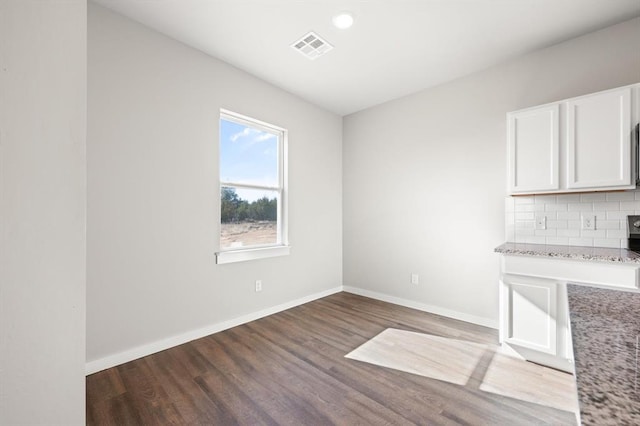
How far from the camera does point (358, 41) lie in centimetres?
260

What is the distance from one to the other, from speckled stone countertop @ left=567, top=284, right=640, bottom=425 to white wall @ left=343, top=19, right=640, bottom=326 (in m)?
2.32

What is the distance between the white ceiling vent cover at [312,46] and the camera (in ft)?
8.34

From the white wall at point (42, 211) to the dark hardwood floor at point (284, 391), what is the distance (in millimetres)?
670

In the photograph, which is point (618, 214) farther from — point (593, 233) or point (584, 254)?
point (584, 254)

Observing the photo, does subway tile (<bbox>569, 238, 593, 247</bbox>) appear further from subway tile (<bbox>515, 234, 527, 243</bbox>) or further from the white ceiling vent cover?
the white ceiling vent cover

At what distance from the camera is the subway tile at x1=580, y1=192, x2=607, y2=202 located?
242 cm

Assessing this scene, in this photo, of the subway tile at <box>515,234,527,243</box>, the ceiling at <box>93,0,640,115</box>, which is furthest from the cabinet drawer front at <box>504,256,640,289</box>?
the ceiling at <box>93,0,640,115</box>

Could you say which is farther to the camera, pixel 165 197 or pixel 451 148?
pixel 451 148

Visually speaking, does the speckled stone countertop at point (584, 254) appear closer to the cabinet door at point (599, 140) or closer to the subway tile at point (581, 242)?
the subway tile at point (581, 242)

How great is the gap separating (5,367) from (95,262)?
1.22m

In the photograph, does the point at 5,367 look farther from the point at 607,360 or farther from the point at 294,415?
the point at 607,360

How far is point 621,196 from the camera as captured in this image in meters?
2.35

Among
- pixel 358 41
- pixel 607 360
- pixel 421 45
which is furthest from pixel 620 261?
pixel 358 41

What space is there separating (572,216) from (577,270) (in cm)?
75
